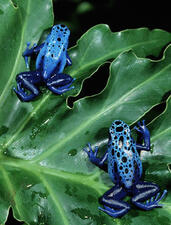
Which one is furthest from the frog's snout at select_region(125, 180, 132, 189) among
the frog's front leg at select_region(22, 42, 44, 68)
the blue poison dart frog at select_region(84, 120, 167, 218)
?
the frog's front leg at select_region(22, 42, 44, 68)

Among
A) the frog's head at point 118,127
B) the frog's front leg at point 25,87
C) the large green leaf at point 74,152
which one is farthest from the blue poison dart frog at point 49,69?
the frog's head at point 118,127

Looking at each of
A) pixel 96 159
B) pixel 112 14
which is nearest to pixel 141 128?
pixel 96 159

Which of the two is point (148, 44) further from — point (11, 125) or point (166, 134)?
point (11, 125)

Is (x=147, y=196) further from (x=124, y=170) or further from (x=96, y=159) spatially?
(x=96, y=159)

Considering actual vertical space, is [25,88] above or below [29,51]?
below

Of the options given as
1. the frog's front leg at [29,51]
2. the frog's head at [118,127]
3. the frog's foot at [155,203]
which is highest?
the frog's front leg at [29,51]

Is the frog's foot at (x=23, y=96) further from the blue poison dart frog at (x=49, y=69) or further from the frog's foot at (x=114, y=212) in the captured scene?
the frog's foot at (x=114, y=212)

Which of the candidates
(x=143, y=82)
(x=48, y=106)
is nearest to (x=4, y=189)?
(x=48, y=106)
